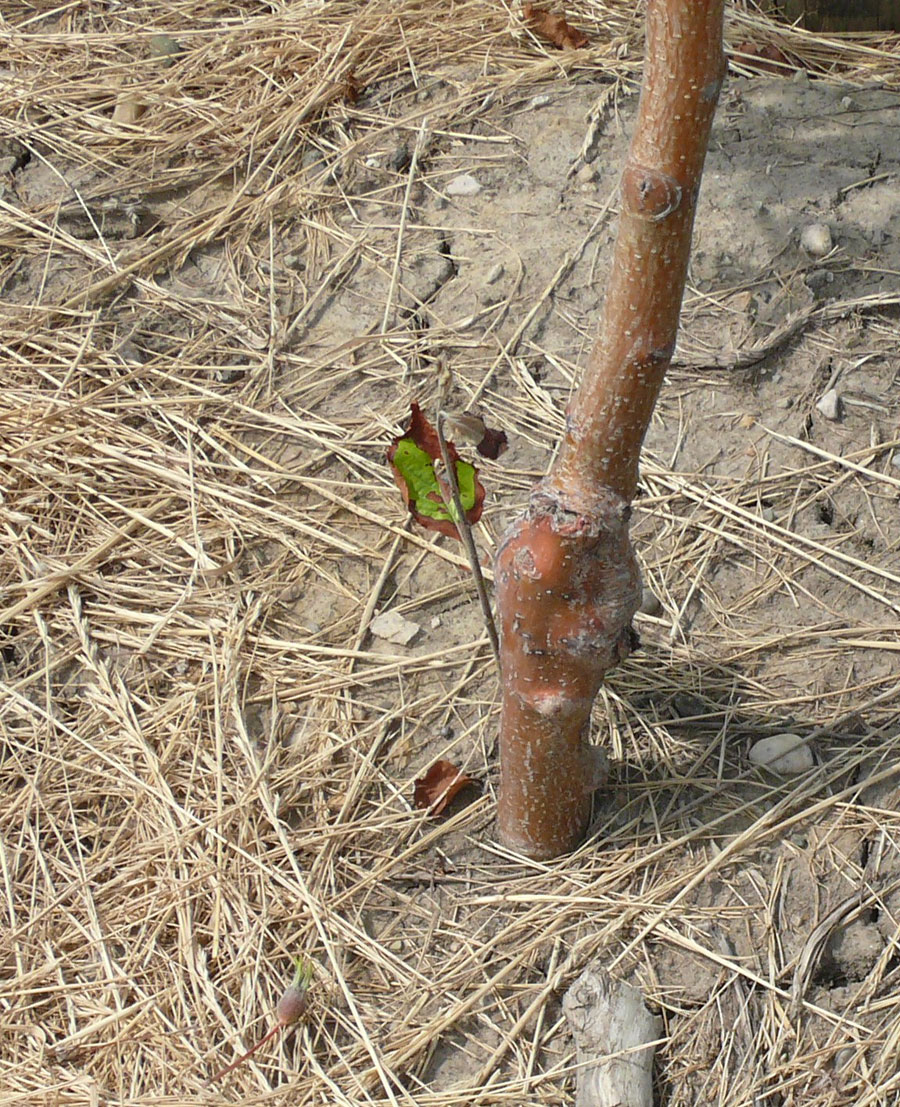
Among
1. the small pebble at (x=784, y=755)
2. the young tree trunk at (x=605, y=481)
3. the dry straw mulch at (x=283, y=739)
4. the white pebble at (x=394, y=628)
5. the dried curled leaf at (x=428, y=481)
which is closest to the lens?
the young tree trunk at (x=605, y=481)

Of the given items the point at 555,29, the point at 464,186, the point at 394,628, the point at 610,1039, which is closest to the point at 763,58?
the point at 555,29

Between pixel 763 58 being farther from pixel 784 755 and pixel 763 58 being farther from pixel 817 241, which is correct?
pixel 784 755

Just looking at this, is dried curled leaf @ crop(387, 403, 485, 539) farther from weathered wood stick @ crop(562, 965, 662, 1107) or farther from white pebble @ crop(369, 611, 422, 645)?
weathered wood stick @ crop(562, 965, 662, 1107)

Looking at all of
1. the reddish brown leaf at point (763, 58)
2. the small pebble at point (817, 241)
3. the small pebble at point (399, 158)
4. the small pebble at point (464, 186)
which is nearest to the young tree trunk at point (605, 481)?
the small pebble at point (817, 241)

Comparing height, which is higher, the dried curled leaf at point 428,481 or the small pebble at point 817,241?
the dried curled leaf at point 428,481

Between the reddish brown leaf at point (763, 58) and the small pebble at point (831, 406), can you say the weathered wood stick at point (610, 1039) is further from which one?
the reddish brown leaf at point (763, 58)

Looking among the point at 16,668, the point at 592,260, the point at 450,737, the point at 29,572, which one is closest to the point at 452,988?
the point at 450,737

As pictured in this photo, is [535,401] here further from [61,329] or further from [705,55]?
[705,55]
